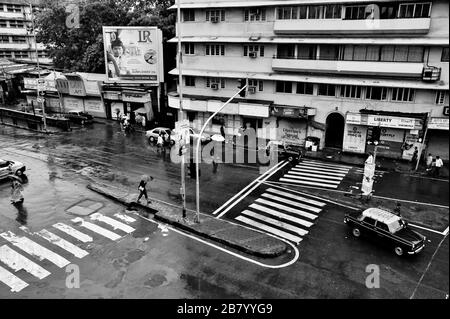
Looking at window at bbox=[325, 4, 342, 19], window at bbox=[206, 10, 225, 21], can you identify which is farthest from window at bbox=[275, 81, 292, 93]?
window at bbox=[206, 10, 225, 21]

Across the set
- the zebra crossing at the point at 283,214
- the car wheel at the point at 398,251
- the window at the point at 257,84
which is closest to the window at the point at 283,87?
the window at the point at 257,84

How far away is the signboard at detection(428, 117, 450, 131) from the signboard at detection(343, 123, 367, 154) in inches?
212

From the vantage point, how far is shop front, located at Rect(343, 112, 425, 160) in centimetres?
3159

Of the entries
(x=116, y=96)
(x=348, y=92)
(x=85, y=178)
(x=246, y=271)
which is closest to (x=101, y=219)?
(x=85, y=178)

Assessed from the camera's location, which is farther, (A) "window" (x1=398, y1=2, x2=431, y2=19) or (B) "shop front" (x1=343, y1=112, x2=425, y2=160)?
(B) "shop front" (x1=343, y1=112, x2=425, y2=160)

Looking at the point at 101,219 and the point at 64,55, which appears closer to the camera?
the point at 101,219

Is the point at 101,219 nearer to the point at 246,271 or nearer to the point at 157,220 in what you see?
the point at 157,220

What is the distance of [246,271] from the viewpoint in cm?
1670

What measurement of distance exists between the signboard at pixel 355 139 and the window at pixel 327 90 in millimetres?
3471

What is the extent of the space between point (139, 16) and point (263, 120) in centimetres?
2368

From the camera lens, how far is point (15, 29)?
7525cm

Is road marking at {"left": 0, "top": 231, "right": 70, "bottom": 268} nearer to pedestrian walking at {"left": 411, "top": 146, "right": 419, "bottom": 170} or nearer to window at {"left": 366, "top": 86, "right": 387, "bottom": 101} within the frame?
pedestrian walking at {"left": 411, "top": 146, "right": 419, "bottom": 170}

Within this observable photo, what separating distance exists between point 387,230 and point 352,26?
20442 millimetres

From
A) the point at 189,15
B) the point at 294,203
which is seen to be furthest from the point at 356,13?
the point at 294,203
